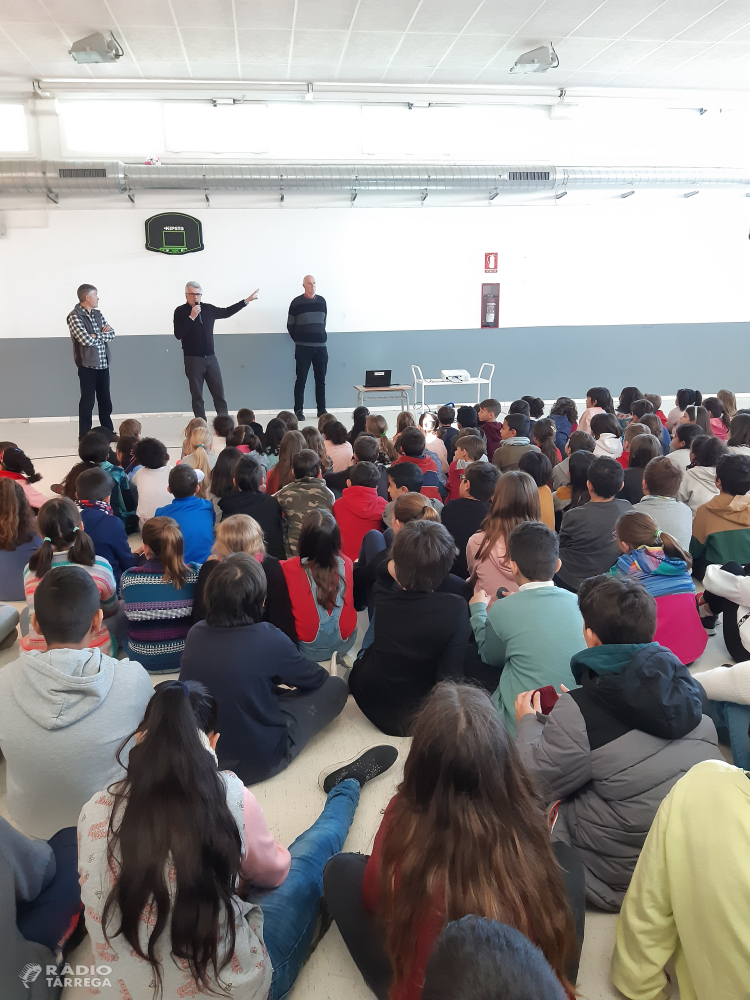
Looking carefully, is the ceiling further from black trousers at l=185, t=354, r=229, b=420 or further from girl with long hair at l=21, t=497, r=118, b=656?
girl with long hair at l=21, t=497, r=118, b=656

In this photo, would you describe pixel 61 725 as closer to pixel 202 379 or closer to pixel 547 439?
pixel 547 439

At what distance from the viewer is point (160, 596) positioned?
2.92 metres

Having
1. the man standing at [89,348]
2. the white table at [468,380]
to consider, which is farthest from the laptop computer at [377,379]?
the man standing at [89,348]

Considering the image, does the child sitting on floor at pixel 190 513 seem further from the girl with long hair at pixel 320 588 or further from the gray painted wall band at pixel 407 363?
the gray painted wall band at pixel 407 363

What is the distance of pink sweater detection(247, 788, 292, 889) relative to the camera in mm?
1410

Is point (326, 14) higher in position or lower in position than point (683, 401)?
higher

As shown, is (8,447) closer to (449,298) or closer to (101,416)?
(101,416)

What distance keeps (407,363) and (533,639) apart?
771 cm

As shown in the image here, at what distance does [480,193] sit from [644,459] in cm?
631

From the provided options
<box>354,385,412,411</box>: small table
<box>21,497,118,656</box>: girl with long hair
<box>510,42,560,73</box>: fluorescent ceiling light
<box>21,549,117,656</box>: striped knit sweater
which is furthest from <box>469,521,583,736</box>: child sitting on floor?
<box>510,42,560,73</box>: fluorescent ceiling light

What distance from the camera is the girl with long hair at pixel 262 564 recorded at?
2812mm

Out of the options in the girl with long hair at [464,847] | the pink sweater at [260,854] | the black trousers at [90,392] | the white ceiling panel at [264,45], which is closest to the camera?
the girl with long hair at [464,847]

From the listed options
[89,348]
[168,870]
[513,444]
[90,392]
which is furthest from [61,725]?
[90,392]

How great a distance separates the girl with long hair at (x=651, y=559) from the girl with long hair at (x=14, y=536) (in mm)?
2878
